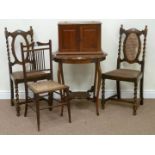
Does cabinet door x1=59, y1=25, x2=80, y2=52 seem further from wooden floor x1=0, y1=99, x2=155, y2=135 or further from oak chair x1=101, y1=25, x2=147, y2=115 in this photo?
wooden floor x1=0, y1=99, x2=155, y2=135

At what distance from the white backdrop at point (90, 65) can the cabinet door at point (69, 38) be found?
1.58 ft

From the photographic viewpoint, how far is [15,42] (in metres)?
4.16

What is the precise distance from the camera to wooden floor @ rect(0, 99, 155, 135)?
3.34 m

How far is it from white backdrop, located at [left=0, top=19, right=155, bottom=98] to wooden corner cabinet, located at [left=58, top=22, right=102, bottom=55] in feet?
1.54

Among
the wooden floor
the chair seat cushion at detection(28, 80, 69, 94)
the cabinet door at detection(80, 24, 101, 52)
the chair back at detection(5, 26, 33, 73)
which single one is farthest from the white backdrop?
the chair seat cushion at detection(28, 80, 69, 94)

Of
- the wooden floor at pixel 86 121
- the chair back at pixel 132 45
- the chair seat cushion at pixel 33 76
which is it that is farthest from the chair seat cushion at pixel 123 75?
the chair seat cushion at pixel 33 76

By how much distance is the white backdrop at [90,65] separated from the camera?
4.14 metres

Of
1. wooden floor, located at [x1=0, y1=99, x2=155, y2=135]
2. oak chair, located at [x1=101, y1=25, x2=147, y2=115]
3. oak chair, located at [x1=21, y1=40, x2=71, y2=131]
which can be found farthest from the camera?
oak chair, located at [x1=101, y1=25, x2=147, y2=115]

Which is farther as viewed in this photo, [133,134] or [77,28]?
[77,28]

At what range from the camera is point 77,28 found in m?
3.68

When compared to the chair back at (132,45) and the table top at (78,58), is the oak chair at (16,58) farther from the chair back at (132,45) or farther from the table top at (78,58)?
the chair back at (132,45)

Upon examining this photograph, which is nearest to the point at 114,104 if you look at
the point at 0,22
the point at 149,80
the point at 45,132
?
the point at 149,80
